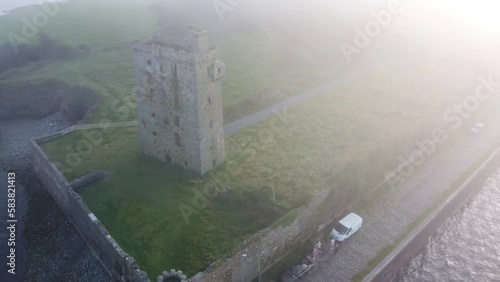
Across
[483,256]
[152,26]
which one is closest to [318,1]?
[152,26]

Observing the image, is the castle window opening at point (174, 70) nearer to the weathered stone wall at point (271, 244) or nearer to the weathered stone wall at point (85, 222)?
the weathered stone wall at point (85, 222)

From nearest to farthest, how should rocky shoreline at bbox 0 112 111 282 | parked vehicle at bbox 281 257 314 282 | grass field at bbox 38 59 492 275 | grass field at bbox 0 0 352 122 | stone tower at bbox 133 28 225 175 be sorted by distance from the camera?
parked vehicle at bbox 281 257 314 282
grass field at bbox 38 59 492 275
stone tower at bbox 133 28 225 175
rocky shoreline at bbox 0 112 111 282
grass field at bbox 0 0 352 122

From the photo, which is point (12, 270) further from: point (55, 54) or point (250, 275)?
point (55, 54)

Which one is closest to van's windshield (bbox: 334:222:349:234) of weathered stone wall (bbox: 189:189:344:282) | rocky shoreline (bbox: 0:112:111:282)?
weathered stone wall (bbox: 189:189:344:282)

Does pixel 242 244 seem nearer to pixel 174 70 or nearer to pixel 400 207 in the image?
pixel 174 70

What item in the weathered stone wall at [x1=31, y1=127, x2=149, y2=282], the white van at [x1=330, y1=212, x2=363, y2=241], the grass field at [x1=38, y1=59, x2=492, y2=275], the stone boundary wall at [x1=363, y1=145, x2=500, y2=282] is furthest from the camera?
the white van at [x1=330, y1=212, x2=363, y2=241]

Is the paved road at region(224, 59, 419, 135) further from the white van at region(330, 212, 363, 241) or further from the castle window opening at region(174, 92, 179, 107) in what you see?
the white van at region(330, 212, 363, 241)
